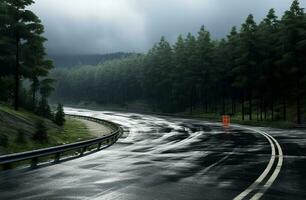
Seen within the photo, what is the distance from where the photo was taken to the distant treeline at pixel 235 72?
187 feet

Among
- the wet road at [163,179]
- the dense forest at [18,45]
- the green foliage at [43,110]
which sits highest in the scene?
the dense forest at [18,45]

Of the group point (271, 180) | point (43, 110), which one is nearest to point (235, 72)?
point (43, 110)

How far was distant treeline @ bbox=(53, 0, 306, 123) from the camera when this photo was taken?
56969 millimetres

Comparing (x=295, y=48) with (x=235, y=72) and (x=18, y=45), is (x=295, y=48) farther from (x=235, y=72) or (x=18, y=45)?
(x=18, y=45)

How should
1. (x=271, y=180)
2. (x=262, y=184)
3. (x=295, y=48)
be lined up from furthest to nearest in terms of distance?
(x=295, y=48)
(x=271, y=180)
(x=262, y=184)

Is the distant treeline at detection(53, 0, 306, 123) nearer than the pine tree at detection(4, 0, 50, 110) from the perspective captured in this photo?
No

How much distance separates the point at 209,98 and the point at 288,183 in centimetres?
9014

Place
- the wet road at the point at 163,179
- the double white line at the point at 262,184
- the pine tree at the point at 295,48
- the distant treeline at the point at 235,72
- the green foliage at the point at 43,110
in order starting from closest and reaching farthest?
the double white line at the point at 262,184 < the wet road at the point at 163,179 < the green foliage at the point at 43,110 < the pine tree at the point at 295,48 < the distant treeline at the point at 235,72

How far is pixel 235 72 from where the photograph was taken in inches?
2724

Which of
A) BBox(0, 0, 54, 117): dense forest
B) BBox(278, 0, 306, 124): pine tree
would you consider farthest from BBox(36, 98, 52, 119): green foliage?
BBox(278, 0, 306, 124): pine tree

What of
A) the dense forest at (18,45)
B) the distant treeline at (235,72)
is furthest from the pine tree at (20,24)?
the distant treeline at (235,72)

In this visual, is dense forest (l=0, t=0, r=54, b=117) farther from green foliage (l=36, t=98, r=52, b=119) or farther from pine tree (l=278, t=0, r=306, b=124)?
pine tree (l=278, t=0, r=306, b=124)

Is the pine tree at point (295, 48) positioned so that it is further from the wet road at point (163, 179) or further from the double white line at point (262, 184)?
the double white line at point (262, 184)

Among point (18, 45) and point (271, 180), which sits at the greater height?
point (18, 45)
